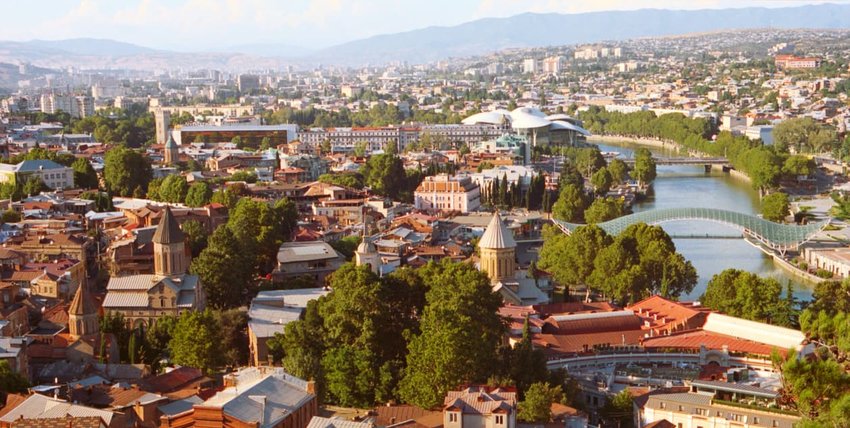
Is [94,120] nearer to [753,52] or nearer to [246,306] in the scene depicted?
[246,306]

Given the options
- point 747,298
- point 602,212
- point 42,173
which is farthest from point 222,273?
point 42,173

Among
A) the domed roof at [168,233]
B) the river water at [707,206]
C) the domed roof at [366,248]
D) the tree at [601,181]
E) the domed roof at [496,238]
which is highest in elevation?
the domed roof at [168,233]

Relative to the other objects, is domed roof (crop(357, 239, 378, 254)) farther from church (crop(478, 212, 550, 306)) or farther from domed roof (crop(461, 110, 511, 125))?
domed roof (crop(461, 110, 511, 125))

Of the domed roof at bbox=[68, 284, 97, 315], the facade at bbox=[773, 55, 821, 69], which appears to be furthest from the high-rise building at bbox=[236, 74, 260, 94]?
the domed roof at bbox=[68, 284, 97, 315]

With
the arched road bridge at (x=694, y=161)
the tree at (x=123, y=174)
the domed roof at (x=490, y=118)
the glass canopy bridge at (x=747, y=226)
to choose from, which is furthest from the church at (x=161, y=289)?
the domed roof at (x=490, y=118)

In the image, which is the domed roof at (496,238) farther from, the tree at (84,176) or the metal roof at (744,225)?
the tree at (84,176)

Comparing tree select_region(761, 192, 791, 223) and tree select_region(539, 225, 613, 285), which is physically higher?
tree select_region(539, 225, 613, 285)

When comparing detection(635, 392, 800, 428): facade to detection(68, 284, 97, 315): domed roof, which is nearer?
detection(635, 392, 800, 428): facade
